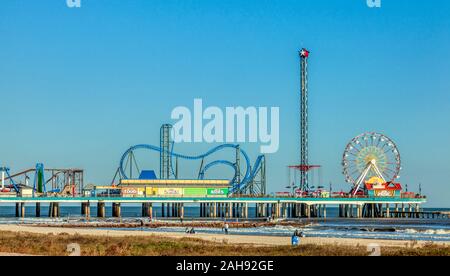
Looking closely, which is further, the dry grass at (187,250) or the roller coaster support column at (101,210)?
the roller coaster support column at (101,210)

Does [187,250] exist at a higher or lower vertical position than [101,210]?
higher

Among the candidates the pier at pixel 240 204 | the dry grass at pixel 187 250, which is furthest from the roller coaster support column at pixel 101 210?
the dry grass at pixel 187 250

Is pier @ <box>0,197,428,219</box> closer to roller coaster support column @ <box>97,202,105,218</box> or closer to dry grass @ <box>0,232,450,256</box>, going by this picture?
roller coaster support column @ <box>97,202,105,218</box>

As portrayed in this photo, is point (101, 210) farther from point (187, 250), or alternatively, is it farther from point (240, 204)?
point (187, 250)

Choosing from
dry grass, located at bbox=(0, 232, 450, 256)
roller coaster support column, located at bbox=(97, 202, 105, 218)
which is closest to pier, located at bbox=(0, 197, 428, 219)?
roller coaster support column, located at bbox=(97, 202, 105, 218)

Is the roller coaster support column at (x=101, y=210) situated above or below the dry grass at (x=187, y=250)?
below

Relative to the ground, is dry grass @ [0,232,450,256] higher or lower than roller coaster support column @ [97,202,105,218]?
higher

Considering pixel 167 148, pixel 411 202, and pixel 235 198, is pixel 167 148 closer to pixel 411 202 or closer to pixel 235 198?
pixel 235 198

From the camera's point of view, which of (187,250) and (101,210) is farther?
(101,210)

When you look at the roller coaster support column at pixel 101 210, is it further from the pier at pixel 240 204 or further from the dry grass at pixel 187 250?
the dry grass at pixel 187 250

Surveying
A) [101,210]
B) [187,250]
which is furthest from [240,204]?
Result: [187,250]

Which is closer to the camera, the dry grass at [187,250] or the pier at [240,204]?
the dry grass at [187,250]
